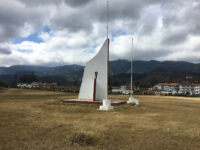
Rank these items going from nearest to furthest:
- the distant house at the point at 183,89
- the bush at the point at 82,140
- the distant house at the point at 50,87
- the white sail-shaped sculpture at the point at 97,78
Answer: the bush at the point at 82,140 < the white sail-shaped sculpture at the point at 97,78 < the distant house at the point at 50,87 < the distant house at the point at 183,89

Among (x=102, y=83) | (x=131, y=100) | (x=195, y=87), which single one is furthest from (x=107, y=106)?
(x=195, y=87)

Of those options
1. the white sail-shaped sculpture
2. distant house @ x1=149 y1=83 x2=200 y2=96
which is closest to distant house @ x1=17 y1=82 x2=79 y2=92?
distant house @ x1=149 y1=83 x2=200 y2=96

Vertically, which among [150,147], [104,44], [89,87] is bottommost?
[150,147]

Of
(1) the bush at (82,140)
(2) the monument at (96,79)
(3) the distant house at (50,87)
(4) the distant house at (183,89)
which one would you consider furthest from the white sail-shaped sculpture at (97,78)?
(4) the distant house at (183,89)

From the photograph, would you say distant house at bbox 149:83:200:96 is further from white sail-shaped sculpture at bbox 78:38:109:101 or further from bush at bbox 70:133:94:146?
bush at bbox 70:133:94:146

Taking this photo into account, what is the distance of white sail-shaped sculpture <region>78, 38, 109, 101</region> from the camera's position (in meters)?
21.6

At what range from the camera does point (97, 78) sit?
A: 2200cm

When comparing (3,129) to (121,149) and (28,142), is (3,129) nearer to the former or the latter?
(28,142)

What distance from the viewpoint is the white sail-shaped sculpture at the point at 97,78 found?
70.8 feet

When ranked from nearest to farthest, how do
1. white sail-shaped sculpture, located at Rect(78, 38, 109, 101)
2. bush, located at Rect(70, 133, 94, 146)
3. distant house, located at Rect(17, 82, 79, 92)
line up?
1. bush, located at Rect(70, 133, 94, 146)
2. white sail-shaped sculpture, located at Rect(78, 38, 109, 101)
3. distant house, located at Rect(17, 82, 79, 92)

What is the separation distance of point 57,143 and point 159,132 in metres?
5.05

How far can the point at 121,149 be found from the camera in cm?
639

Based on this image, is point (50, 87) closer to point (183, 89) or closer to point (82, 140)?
point (183, 89)

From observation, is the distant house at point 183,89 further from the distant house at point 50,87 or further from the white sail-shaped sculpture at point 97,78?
the white sail-shaped sculpture at point 97,78
